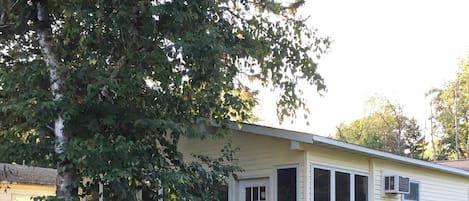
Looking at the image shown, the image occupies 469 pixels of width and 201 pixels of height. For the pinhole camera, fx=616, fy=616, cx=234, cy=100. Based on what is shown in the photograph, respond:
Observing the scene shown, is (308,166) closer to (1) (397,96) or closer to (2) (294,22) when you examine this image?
(2) (294,22)

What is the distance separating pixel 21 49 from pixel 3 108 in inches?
78.8

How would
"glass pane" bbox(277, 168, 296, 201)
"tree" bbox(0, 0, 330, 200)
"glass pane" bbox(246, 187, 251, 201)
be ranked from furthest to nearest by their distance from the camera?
"glass pane" bbox(246, 187, 251, 201)
"glass pane" bbox(277, 168, 296, 201)
"tree" bbox(0, 0, 330, 200)

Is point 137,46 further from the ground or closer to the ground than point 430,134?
closer to the ground

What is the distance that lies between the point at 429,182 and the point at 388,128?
2408 centimetres

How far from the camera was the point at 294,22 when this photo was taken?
940 centimetres

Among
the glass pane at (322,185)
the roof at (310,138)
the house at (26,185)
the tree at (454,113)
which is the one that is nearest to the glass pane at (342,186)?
the glass pane at (322,185)

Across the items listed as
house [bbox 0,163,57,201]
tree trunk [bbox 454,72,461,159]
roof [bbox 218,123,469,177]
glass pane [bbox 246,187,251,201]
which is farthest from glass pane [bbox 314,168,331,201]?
tree trunk [bbox 454,72,461,159]

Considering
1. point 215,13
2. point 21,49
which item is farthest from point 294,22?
point 21,49

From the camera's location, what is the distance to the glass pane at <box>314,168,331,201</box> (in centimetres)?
1013

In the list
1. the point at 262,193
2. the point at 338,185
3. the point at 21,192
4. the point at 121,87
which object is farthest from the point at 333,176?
the point at 21,192

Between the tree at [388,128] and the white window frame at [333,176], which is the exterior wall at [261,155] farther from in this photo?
the tree at [388,128]

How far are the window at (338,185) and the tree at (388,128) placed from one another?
82.3 ft

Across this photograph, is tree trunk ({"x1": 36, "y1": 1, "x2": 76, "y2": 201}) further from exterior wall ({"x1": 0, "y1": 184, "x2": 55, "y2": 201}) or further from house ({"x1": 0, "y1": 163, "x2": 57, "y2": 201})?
exterior wall ({"x1": 0, "y1": 184, "x2": 55, "y2": 201})

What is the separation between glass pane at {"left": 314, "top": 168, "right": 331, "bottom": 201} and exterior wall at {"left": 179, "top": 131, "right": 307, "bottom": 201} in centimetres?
33
